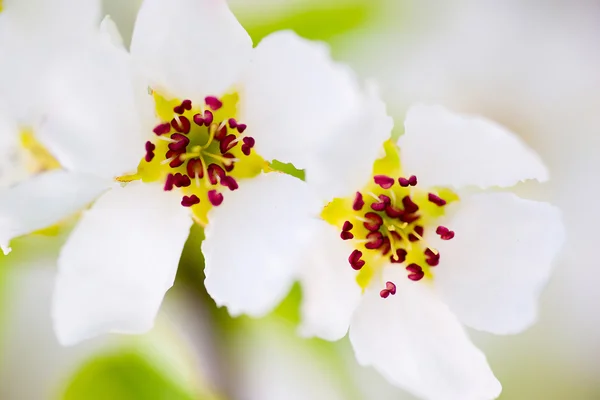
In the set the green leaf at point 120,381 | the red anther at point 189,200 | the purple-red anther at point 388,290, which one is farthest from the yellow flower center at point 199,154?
the green leaf at point 120,381

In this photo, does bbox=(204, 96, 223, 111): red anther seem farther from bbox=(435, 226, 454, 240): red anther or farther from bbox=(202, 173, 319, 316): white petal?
bbox=(435, 226, 454, 240): red anther

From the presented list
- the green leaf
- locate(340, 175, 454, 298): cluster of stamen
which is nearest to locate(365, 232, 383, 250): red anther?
locate(340, 175, 454, 298): cluster of stamen

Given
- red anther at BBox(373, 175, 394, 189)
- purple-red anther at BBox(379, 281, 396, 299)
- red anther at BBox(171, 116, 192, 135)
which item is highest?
red anther at BBox(171, 116, 192, 135)

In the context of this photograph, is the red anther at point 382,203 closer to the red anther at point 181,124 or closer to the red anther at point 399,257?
the red anther at point 399,257

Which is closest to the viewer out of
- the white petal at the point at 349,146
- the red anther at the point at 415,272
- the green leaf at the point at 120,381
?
the white petal at the point at 349,146

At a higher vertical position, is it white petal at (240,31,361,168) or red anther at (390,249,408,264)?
white petal at (240,31,361,168)

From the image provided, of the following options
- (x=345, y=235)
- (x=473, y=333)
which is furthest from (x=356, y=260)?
(x=473, y=333)

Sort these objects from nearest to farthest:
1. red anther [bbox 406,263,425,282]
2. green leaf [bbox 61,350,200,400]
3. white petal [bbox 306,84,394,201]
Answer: white petal [bbox 306,84,394,201] < red anther [bbox 406,263,425,282] < green leaf [bbox 61,350,200,400]

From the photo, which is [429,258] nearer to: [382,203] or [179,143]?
[382,203]
